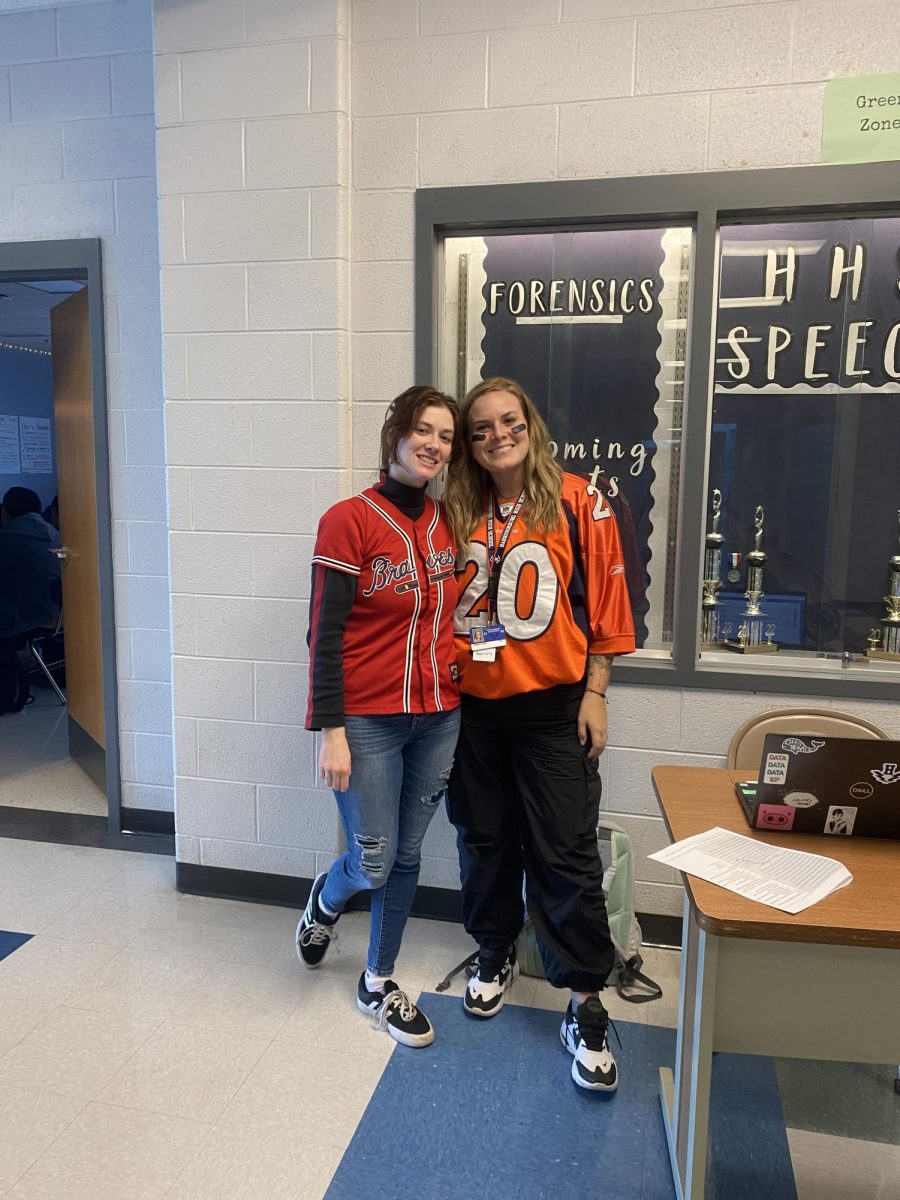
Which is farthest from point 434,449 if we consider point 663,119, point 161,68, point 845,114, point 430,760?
point 161,68

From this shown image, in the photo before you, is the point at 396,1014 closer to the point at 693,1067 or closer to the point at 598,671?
the point at 693,1067

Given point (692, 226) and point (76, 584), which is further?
point (76, 584)

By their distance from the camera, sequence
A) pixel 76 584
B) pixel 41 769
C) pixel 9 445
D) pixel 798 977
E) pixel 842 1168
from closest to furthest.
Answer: pixel 798 977 < pixel 842 1168 < pixel 76 584 < pixel 41 769 < pixel 9 445

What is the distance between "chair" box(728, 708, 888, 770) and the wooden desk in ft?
1.98

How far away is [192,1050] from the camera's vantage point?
2.10 metres

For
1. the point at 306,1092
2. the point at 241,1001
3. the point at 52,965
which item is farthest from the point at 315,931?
the point at 52,965

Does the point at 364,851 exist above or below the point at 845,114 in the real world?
below

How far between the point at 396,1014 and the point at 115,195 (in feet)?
8.97

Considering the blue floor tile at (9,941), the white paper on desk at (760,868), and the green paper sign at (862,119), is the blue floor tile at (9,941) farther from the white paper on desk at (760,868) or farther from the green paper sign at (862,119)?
the green paper sign at (862,119)

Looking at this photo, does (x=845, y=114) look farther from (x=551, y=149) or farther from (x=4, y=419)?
(x=4, y=419)

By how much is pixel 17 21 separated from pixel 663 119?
2255 mm

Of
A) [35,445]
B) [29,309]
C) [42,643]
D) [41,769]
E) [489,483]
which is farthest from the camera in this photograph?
[35,445]

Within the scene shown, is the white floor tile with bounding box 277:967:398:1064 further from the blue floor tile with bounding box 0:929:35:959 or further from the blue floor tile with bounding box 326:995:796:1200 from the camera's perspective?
the blue floor tile with bounding box 0:929:35:959

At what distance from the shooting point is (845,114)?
224 centimetres
